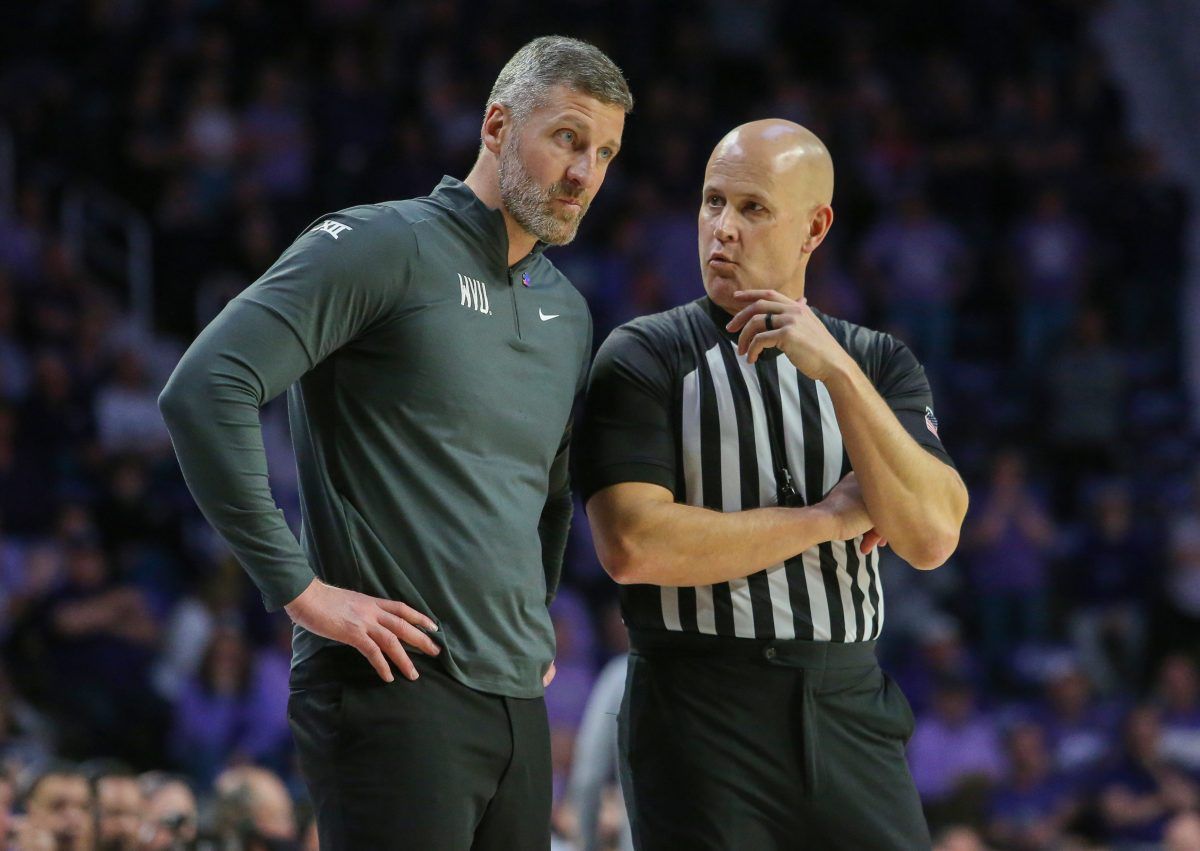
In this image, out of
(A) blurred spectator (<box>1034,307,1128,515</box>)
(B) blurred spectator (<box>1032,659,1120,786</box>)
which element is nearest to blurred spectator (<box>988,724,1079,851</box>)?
(B) blurred spectator (<box>1032,659,1120,786</box>)

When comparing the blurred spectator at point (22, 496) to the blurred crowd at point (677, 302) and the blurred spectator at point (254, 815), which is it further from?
the blurred spectator at point (254, 815)

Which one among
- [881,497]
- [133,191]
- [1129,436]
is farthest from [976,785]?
[133,191]

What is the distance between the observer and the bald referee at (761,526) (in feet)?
11.4

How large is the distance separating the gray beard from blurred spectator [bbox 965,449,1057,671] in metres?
7.73

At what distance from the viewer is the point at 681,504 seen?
359 cm

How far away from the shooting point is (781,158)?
374 cm

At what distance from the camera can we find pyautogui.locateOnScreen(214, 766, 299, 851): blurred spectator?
5680 millimetres

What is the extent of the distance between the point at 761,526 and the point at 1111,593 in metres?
7.75

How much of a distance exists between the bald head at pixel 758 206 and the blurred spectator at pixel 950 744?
6.09 meters

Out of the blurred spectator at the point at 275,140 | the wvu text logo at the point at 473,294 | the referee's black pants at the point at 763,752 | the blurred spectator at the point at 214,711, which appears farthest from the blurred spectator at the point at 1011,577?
the wvu text logo at the point at 473,294

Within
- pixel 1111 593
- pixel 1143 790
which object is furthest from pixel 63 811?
pixel 1111 593

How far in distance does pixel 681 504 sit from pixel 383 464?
28.4 inches

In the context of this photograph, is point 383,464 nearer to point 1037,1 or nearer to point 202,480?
point 202,480

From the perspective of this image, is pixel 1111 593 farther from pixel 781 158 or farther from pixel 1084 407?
pixel 781 158
